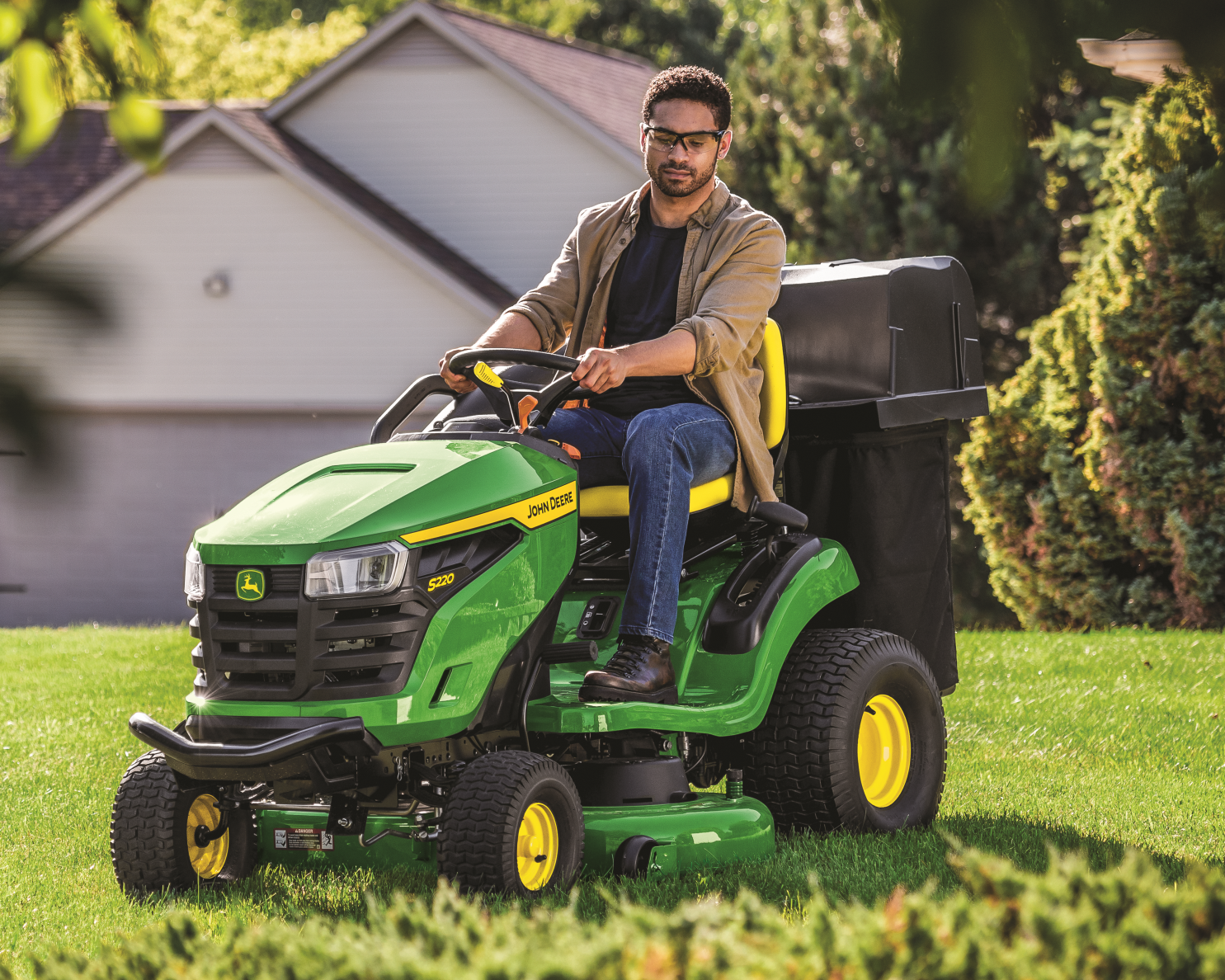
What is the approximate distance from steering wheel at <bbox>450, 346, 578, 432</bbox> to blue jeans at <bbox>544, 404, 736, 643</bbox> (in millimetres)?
223

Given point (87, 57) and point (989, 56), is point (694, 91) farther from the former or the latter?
point (87, 57)

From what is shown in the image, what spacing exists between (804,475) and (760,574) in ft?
1.77

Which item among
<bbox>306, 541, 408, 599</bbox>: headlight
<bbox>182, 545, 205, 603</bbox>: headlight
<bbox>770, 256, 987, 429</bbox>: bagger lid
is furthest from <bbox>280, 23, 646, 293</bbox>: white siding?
<bbox>306, 541, 408, 599</bbox>: headlight

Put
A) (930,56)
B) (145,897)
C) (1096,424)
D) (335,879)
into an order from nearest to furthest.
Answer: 1. (930,56)
2. (145,897)
3. (335,879)
4. (1096,424)

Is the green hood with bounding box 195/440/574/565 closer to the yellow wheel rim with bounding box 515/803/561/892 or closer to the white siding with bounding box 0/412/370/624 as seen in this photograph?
the yellow wheel rim with bounding box 515/803/561/892

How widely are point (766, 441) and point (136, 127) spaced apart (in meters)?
2.96

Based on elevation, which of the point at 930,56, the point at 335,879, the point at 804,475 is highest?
the point at 930,56

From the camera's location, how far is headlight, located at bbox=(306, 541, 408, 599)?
137 inches

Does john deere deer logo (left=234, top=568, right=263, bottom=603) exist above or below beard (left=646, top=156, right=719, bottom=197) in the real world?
below

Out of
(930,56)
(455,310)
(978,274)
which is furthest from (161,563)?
(930,56)

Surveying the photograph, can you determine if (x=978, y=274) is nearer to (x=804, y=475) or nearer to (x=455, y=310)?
(x=455, y=310)

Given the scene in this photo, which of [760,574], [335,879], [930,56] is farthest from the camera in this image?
[760,574]

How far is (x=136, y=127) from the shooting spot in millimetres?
1711

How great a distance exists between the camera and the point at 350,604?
11.5 ft
